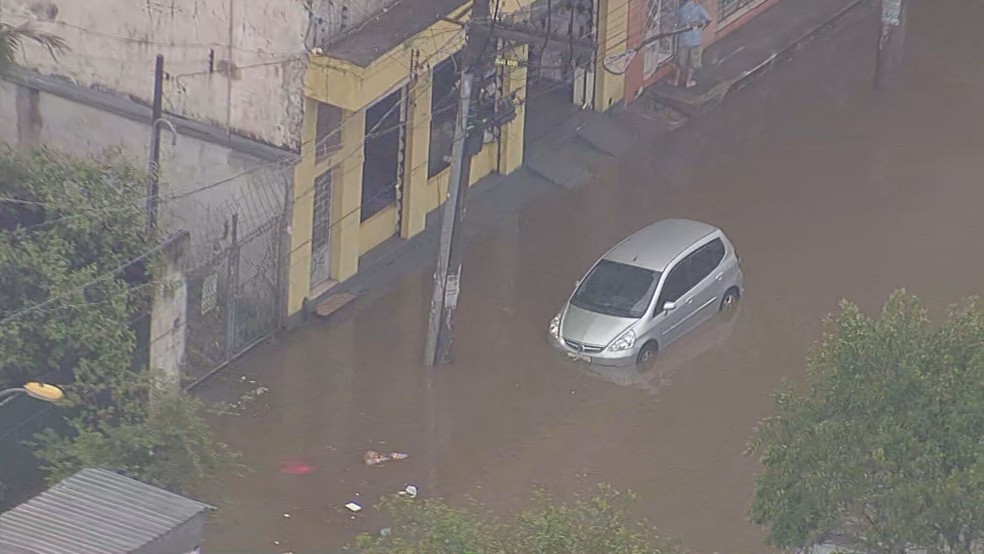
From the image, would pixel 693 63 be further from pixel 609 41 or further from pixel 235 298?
pixel 235 298

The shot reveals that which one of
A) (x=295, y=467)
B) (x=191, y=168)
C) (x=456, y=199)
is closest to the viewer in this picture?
(x=295, y=467)

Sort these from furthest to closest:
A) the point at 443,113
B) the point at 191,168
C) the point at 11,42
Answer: the point at 443,113, the point at 191,168, the point at 11,42

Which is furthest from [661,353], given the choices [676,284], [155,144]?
[155,144]

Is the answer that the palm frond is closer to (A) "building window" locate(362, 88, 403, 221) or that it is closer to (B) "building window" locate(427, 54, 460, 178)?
(A) "building window" locate(362, 88, 403, 221)

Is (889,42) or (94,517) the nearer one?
(94,517)

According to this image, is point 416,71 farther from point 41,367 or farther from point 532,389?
point 41,367
